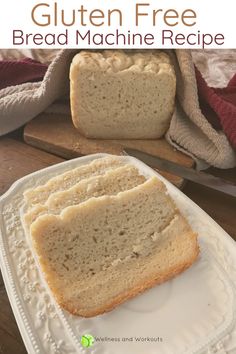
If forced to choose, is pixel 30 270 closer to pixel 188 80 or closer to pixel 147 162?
pixel 147 162

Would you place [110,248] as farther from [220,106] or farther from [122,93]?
[220,106]

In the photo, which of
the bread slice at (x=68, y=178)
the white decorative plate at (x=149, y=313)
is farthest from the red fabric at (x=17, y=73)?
the white decorative plate at (x=149, y=313)

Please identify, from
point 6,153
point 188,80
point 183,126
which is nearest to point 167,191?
point 183,126

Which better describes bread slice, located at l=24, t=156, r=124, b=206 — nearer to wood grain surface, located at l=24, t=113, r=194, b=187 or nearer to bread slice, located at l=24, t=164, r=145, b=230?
bread slice, located at l=24, t=164, r=145, b=230

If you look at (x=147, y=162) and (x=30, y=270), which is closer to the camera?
(x=30, y=270)

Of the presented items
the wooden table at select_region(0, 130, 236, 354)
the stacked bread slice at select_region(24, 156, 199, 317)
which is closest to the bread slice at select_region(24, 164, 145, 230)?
the stacked bread slice at select_region(24, 156, 199, 317)

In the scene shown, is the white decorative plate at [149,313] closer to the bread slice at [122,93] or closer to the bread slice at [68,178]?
the bread slice at [68,178]
